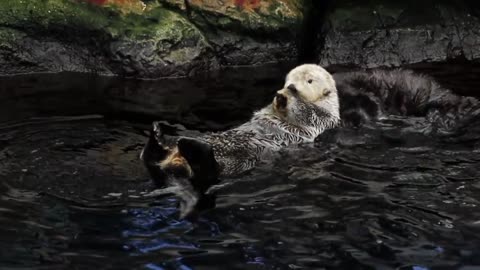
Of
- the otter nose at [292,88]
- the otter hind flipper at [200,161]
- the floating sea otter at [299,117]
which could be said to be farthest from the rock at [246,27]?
the otter hind flipper at [200,161]

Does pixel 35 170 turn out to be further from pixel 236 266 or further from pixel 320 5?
pixel 320 5

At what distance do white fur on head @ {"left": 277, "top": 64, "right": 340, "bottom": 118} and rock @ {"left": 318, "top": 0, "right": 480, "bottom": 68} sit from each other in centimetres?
232

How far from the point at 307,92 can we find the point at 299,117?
276mm

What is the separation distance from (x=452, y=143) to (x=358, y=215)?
1.62 m

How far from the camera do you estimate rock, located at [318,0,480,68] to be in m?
8.09

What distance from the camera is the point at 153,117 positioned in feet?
20.1

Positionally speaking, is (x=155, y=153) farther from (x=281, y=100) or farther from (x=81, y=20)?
(x=81, y=20)

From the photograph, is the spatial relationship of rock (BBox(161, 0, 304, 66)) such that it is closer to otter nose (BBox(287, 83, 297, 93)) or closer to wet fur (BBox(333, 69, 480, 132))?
wet fur (BBox(333, 69, 480, 132))

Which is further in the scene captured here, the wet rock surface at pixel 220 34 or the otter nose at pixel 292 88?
the wet rock surface at pixel 220 34

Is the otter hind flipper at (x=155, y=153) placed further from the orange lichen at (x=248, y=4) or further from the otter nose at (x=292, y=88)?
the orange lichen at (x=248, y=4)

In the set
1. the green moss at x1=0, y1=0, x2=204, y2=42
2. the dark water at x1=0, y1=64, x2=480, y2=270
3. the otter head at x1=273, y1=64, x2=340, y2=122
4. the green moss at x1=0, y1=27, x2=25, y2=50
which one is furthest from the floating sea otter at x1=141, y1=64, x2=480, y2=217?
the green moss at x1=0, y1=27, x2=25, y2=50

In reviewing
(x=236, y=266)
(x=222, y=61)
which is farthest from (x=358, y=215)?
(x=222, y=61)

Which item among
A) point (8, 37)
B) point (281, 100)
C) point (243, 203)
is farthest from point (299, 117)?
point (8, 37)

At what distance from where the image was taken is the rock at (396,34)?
26.6ft
